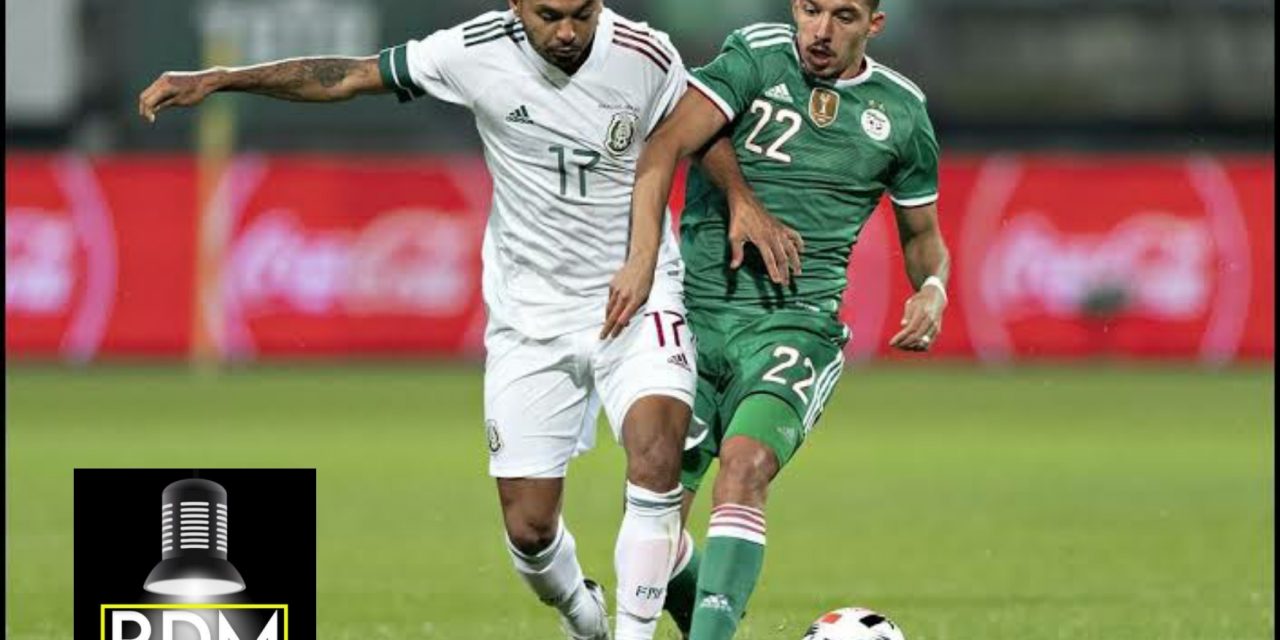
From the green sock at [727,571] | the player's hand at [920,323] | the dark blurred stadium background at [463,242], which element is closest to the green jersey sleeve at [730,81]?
the player's hand at [920,323]

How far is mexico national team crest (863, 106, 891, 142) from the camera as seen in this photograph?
28.4 feet

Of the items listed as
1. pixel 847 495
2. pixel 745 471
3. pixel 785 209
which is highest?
pixel 785 209

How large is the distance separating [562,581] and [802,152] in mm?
1484

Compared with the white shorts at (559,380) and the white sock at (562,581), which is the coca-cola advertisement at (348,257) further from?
the white shorts at (559,380)

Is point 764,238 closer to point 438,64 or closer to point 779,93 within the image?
point 779,93

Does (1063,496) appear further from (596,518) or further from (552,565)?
(552,565)

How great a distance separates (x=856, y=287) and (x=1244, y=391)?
12.4 ft

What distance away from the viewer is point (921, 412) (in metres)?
22.1

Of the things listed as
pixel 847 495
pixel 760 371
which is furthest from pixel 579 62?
pixel 847 495

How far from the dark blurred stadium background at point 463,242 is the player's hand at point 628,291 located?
988 cm

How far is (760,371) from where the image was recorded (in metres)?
8.37

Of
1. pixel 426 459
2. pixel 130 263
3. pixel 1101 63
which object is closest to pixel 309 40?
pixel 130 263

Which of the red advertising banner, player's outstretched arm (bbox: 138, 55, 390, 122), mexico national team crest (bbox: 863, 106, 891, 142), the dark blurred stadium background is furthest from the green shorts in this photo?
the red advertising banner

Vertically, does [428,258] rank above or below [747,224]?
above
